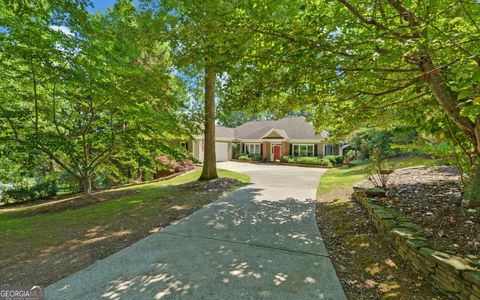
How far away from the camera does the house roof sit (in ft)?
90.5

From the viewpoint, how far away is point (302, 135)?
91.1ft

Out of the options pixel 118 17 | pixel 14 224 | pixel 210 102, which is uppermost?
pixel 118 17

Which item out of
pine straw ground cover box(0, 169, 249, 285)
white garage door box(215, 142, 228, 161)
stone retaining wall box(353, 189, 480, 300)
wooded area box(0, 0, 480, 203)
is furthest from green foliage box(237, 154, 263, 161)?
stone retaining wall box(353, 189, 480, 300)

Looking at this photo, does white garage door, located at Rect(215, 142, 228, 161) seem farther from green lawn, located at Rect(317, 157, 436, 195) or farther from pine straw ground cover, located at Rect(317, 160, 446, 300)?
pine straw ground cover, located at Rect(317, 160, 446, 300)

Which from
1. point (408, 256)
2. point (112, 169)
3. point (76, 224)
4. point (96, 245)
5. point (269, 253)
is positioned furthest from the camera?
point (112, 169)

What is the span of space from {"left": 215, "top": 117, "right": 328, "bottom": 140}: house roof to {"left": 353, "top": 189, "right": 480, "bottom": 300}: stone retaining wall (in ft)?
70.1

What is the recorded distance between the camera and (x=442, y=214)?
4715mm

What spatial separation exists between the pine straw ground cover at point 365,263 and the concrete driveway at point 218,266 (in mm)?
240

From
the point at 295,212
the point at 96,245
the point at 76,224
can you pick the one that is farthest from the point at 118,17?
the point at 295,212

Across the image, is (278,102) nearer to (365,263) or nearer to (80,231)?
(365,263)

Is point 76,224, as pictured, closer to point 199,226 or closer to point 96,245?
point 96,245

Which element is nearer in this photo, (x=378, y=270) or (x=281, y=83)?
(x=378, y=270)

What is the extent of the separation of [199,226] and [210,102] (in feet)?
25.6

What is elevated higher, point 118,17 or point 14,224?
point 118,17
